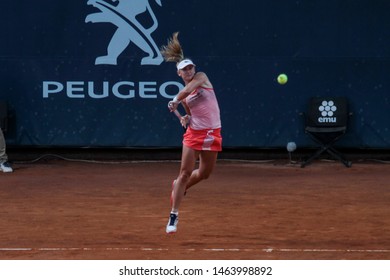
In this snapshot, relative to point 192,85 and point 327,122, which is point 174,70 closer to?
point 327,122

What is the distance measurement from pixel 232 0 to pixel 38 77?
3.09 meters

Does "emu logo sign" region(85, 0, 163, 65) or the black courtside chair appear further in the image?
"emu logo sign" region(85, 0, 163, 65)

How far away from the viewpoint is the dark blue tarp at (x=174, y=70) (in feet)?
46.8

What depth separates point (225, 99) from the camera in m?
14.5

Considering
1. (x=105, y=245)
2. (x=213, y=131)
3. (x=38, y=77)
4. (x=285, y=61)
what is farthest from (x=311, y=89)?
(x=105, y=245)

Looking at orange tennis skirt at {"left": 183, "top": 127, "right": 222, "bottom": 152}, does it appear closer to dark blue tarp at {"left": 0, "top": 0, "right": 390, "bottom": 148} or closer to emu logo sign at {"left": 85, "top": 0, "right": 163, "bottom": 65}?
dark blue tarp at {"left": 0, "top": 0, "right": 390, "bottom": 148}

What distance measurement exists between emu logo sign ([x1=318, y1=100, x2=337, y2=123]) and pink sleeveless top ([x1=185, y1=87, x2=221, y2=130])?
5613 mm

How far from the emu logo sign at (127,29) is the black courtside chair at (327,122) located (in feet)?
7.80

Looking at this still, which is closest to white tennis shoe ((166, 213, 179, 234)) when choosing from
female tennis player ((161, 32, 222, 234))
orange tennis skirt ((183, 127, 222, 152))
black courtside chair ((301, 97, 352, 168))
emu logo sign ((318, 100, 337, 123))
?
female tennis player ((161, 32, 222, 234))

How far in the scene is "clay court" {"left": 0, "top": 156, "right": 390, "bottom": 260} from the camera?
812 centimetres

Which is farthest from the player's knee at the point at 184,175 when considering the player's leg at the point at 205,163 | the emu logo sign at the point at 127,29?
the emu logo sign at the point at 127,29

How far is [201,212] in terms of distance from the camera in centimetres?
1034

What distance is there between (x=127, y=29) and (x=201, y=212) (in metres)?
4.92

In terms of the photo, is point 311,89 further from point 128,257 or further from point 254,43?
point 128,257
